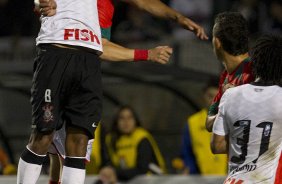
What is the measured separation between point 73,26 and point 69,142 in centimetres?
81

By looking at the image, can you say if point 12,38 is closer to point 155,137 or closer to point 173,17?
point 155,137

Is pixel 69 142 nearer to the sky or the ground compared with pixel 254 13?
nearer to the ground

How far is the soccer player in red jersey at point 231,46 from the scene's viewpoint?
317 inches

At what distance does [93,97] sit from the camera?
790 cm

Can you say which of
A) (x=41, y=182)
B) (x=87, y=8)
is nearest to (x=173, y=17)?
(x=87, y=8)

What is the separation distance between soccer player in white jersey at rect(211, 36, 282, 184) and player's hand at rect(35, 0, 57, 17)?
1392mm

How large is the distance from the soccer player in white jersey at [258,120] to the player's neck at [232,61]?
0.65 metres

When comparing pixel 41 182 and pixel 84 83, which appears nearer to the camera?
pixel 84 83

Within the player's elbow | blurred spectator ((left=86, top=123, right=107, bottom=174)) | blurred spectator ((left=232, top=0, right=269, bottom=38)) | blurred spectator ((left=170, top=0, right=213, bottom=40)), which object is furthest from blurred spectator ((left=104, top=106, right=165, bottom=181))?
blurred spectator ((left=170, top=0, right=213, bottom=40))

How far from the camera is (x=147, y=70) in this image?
1325 cm

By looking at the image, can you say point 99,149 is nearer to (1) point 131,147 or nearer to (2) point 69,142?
(1) point 131,147

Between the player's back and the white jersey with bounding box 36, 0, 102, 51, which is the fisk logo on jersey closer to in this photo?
the white jersey with bounding box 36, 0, 102, 51

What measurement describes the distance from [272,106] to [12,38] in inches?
428

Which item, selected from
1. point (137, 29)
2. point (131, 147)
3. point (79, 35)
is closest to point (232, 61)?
point (79, 35)
